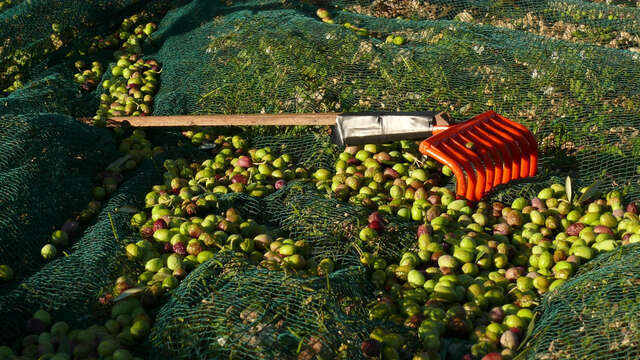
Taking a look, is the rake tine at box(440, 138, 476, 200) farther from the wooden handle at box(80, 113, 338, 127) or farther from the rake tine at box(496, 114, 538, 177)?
the wooden handle at box(80, 113, 338, 127)

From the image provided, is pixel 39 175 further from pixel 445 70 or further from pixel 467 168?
pixel 445 70

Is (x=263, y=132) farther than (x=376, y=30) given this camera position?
No

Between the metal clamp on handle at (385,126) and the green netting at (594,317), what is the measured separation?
1.77m

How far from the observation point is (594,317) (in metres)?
3.30

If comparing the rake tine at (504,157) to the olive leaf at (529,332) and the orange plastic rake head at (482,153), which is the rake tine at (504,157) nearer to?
the orange plastic rake head at (482,153)

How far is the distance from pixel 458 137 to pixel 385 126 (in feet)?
1.91

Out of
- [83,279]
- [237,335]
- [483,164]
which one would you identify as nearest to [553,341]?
[237,335]

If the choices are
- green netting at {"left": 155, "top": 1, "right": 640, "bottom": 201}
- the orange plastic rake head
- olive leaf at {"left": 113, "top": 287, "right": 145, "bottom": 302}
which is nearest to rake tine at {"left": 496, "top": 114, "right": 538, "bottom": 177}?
the orange plastic rake head

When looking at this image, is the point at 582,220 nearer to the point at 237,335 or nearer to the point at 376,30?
the point at 237,335

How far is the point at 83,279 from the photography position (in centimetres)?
396

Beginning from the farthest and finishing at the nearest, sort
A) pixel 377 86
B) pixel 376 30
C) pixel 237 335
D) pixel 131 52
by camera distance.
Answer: pixel 131 52 < pixel 376 30 < pixel 377 86 < pixel 237 335

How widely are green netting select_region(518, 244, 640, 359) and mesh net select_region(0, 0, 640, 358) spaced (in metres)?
0.01

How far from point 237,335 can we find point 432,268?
148 centimetres

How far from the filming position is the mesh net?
3350mm
